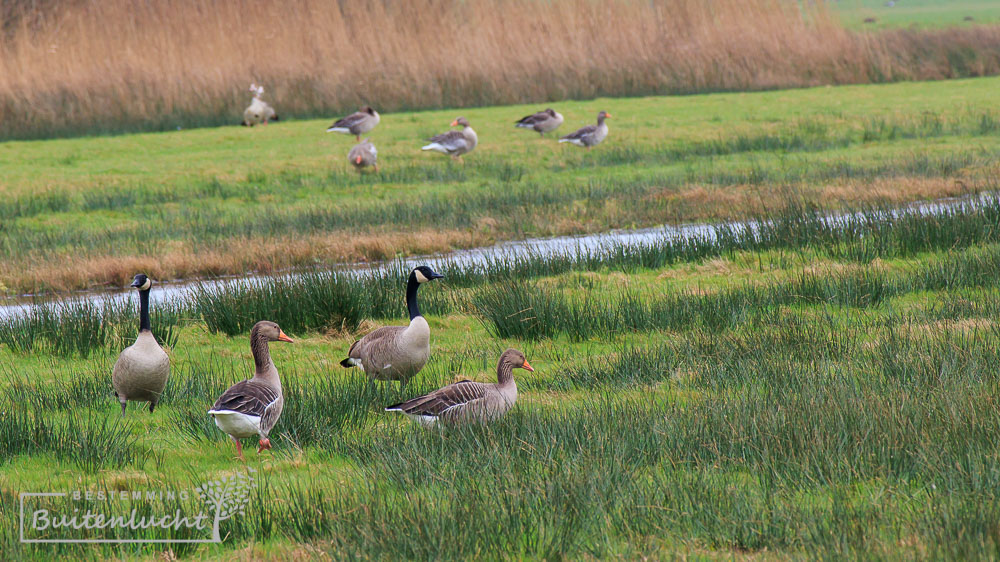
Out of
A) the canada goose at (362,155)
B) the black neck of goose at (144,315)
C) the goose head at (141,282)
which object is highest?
the goose head at (141,282)

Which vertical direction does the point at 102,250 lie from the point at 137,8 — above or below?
below

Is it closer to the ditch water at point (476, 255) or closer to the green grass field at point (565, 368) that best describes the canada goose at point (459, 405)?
the green grass field at point (565, 368)

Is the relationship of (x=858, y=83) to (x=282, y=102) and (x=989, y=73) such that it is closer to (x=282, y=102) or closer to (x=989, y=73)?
(x=989, y=73)

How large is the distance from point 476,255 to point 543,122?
11129 mm

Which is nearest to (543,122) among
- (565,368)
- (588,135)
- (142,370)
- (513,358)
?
(588,135)

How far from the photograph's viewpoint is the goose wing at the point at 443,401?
647cm

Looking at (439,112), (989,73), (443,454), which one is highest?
(443,454)

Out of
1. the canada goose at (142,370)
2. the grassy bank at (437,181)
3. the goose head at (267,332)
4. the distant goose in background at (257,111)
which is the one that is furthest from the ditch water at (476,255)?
the distant goose in background at (257,111)

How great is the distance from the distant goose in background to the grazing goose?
21.3 meters

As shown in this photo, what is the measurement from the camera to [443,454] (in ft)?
19.0

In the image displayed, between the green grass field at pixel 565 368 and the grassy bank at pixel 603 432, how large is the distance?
0.02 m

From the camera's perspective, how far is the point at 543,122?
24.8m

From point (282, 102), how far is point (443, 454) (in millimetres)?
24840

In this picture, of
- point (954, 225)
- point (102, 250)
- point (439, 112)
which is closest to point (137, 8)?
point (439, 112)
